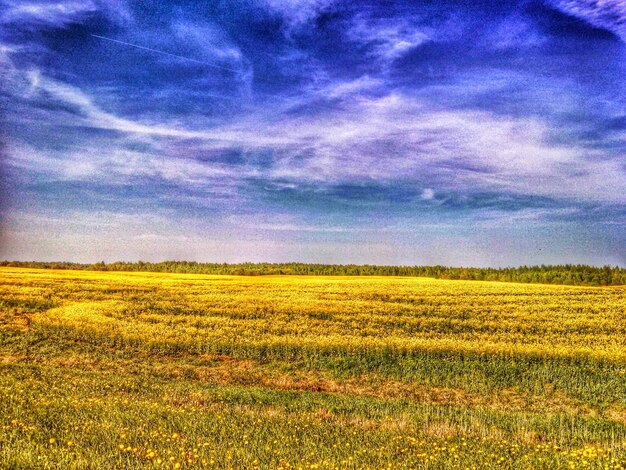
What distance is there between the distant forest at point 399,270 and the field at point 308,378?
112ft

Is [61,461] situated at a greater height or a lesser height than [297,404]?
greater

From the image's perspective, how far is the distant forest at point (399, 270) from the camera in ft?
259

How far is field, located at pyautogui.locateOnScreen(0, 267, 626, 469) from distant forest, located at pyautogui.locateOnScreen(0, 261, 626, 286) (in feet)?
112

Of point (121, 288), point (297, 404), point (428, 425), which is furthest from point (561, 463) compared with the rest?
point (121, 288)

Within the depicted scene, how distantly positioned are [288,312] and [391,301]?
9967 mm

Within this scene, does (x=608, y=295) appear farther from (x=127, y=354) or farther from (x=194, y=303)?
(x=127, y=354)

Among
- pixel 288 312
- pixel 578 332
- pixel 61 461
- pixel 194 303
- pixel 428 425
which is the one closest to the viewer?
pixel 61 461

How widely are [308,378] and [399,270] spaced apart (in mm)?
73621

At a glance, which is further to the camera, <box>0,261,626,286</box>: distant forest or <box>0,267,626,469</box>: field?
<box>0,261,626,286</box>: distant forest

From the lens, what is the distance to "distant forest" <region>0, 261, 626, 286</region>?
259 ft

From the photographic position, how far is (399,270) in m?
92.8

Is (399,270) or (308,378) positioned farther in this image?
(399,270)

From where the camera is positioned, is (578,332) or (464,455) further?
(578,332)

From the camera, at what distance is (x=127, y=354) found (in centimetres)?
2364
